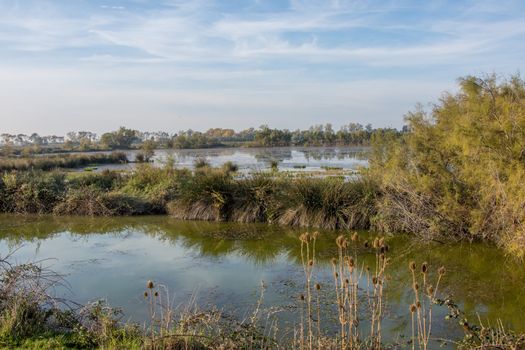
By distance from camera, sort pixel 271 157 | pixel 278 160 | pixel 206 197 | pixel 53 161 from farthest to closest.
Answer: pixel 271 157
pixel 278 160
pixel 53 161
pixel 206 197

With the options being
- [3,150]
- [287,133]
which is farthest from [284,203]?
[287,133]

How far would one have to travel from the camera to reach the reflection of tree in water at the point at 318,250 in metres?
7.90

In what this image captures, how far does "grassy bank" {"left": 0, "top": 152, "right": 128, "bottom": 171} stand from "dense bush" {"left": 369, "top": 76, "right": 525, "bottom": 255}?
711 inches

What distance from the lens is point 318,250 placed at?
1107 centimetres

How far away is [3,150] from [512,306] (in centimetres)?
4443

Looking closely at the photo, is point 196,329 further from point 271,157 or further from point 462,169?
point 271,157

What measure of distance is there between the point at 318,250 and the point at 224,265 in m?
2.21

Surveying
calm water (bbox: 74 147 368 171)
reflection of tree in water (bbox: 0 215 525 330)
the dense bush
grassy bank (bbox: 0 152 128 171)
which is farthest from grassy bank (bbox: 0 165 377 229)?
grassy bank (bbox: 0 152 128 171)

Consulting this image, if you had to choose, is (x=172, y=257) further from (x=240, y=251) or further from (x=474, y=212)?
(x=474, y=212)

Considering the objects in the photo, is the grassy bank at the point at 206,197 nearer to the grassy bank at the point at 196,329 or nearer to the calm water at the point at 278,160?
the calm water at the point at 278,160

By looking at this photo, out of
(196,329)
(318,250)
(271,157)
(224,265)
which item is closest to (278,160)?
(271,157)

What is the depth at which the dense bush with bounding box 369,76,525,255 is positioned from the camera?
9664 millimetres

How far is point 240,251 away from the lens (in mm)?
11383

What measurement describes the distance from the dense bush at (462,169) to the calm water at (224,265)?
61cm
